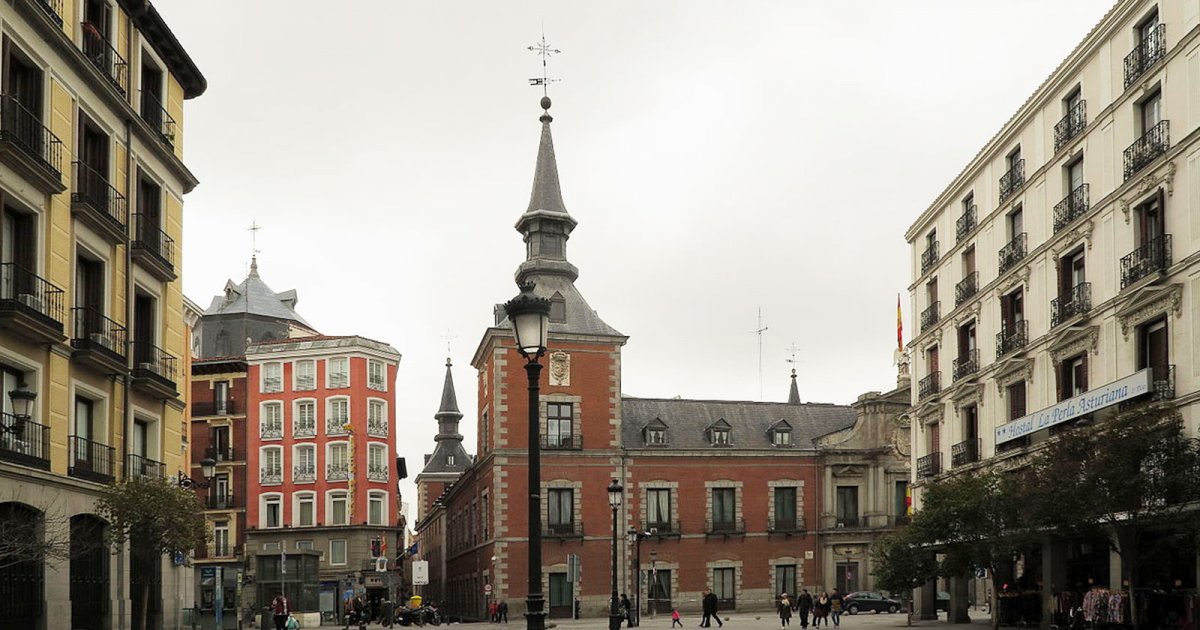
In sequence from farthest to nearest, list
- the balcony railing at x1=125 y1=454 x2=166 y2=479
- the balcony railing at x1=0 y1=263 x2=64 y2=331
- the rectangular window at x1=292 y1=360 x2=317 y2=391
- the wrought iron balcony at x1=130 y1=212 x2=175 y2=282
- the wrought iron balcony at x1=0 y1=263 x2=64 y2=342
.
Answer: the rectangular window at x1=292 y1=360 x2=317 y2=391 → the wrought iron balcony at x1=130 y1=212 x2=175 y2=282 → the balcony railing at x1=125 y1=454 x2=166 y2=479 → the balcony railing at x1=0 y1=263 x2=64 y2=331 → the wrought iron balcony at x1=0 y1=263 x2=64 y2=342

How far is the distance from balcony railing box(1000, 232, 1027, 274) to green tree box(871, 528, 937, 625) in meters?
8.90

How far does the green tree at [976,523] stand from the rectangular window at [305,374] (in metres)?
41.3

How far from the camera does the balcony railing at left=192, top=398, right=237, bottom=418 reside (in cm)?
7412

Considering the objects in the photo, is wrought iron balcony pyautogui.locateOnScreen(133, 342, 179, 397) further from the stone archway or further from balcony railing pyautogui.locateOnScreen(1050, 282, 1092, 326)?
balcony railing pyautogui.locateOnScreen(1050, 282, 1092, 326)

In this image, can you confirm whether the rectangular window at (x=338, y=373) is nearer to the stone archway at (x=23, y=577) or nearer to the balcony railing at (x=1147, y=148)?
the balcony railing at (x=1147, y=148)

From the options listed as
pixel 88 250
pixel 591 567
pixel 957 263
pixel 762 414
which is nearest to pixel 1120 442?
pixel 957 263

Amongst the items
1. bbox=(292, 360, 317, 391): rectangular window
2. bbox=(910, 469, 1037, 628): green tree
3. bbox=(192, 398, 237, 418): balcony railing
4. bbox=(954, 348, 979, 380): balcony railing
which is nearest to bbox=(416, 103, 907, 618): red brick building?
bbox=(292, 360, 317, 391): rectangular window

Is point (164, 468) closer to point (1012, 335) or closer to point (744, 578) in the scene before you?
point (1012, 335)

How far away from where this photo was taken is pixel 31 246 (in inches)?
901

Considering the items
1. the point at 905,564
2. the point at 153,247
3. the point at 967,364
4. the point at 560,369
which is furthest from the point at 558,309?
the point at 153,247

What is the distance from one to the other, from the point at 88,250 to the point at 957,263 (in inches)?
1244

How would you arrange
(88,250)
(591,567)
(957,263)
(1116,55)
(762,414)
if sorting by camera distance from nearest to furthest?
(88,250), (1116,55), (957,263), (591,567), (762,414)

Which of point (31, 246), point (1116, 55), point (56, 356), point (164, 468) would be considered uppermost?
point (1116, 55)

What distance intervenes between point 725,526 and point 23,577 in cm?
4800
